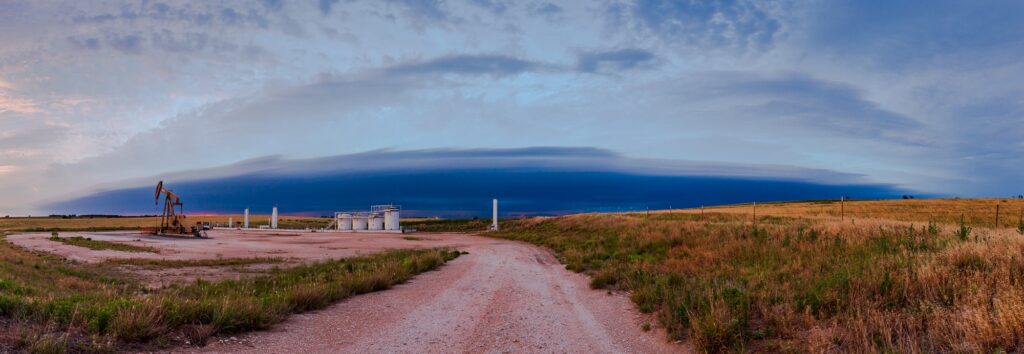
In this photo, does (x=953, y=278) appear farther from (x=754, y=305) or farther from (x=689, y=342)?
(x=689, y=342)

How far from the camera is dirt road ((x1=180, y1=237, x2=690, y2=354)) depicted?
27.5 feet

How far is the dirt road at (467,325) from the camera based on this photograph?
27.5 ft

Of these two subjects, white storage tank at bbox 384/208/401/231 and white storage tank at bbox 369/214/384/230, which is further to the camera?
white storage tank at bbox 369/214/384/230

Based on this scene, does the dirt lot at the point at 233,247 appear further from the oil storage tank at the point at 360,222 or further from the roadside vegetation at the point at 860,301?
the oil storage tank at the point at 360,222

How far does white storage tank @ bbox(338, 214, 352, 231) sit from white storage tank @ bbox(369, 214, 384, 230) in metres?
5.57

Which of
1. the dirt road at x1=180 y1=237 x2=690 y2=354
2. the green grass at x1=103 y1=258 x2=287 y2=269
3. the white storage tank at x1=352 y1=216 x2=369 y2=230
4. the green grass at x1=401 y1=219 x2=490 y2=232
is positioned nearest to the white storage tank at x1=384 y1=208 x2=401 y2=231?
the white storage tank at x1=352 y1=216 x2=369 y2=230

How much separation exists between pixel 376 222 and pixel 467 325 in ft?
264

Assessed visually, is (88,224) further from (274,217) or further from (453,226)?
(453,226)

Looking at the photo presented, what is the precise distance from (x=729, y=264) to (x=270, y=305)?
13.1 metres

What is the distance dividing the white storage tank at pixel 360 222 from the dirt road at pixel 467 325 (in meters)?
77.0

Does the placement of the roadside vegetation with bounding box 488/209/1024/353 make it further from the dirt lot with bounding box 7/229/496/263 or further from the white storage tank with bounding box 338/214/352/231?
the white storage tank with bounding box 338/214/352/231

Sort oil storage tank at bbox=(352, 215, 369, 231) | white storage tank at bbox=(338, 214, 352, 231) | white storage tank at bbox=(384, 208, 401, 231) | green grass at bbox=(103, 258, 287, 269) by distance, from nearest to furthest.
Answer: green grass at bbox=(103, 258, 287, 269) < white storage tank at bbox=(384, 208, 401, 231) < oil storage tank at bbox=(352, 215, 369, 231) < white storage tank at bbox=(338, 214, 352, 231)

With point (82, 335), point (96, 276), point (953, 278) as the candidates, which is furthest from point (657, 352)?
point (96, 276)

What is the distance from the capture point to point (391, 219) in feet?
280
